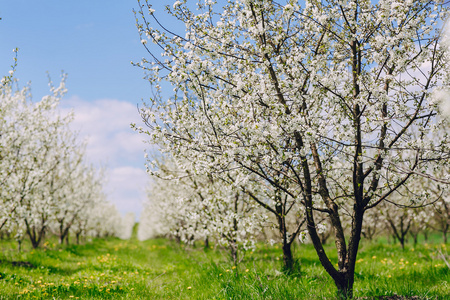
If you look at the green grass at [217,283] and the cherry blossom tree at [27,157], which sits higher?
the cherry blossom tree at [27,157]

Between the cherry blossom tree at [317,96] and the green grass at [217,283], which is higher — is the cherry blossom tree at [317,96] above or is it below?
above

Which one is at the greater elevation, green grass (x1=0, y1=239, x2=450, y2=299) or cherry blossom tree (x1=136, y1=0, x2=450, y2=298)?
cherry blossom tree (x1=136, y1=0, x2=450, y2=298)

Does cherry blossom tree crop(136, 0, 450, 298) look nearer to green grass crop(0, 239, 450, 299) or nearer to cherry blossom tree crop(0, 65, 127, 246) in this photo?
green grass crop(0, 239, 450, 299)

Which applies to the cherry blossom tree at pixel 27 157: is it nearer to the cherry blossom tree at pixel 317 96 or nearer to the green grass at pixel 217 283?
the green grass at pixel 217 283

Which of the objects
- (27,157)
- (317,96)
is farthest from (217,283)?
(27,157)

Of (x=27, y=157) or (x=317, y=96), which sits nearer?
(x=317, y=96)

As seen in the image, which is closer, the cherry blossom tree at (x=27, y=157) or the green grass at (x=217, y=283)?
the green grass at (x=217, y=283)

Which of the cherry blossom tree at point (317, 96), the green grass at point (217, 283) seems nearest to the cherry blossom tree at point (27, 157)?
the green grass at point (217, 283)

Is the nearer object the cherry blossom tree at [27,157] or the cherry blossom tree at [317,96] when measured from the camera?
the cherry blossom tree at [317,96]

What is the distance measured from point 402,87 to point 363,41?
3.07 feet

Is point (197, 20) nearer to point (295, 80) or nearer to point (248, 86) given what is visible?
point (248, 86)

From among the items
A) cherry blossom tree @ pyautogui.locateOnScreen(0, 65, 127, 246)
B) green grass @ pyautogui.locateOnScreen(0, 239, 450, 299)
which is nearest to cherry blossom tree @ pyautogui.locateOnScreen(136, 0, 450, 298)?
green grass @ pyautogui.locateOnScreen(0, 239, 450, 299)

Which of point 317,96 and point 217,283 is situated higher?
point 317,96

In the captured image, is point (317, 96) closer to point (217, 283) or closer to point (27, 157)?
point (217, 283)
